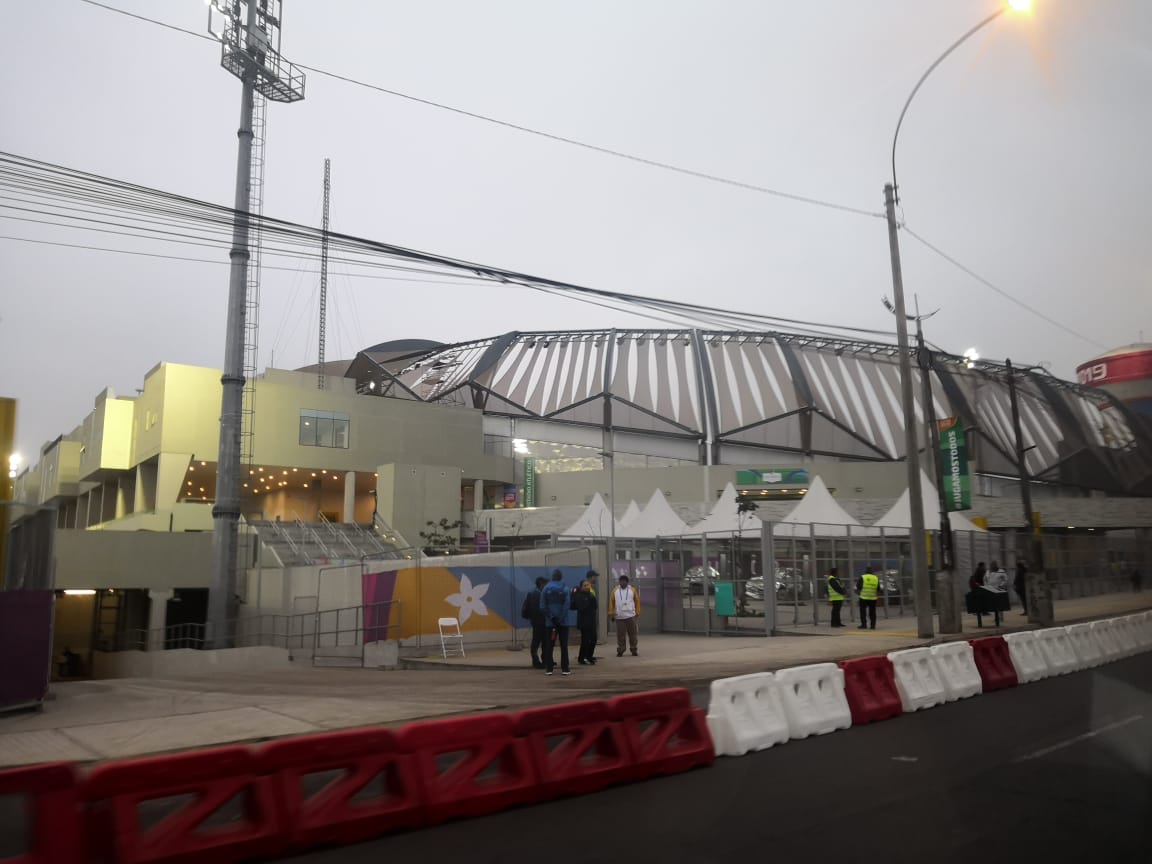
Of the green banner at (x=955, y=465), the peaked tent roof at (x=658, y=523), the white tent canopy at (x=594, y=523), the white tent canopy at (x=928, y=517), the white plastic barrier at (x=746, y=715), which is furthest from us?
the white tent canopy at (x=594, y=523)

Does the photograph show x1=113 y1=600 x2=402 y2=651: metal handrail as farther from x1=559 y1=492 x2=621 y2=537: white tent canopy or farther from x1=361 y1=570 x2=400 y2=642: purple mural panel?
x1=559 y1=492 x2=621 y2=537: white tent canopy

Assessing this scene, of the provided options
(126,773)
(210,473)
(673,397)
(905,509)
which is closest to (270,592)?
(210,473)

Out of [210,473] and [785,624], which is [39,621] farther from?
[210,473]

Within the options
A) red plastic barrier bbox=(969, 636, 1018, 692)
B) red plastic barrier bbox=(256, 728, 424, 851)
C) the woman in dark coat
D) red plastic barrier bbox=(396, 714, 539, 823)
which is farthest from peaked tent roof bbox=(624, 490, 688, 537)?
red plastic barrier bbox=(256, 728, 424, 851)

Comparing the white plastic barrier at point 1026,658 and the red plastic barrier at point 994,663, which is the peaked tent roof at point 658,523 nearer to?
the white plastic barrier at point 1026,658

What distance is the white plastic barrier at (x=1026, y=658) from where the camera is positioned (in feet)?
44.0

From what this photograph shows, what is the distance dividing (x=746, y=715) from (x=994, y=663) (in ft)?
19.5

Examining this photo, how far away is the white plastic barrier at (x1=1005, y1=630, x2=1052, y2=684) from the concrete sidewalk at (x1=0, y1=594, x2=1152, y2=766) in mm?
3739

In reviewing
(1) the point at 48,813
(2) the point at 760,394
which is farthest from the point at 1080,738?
(2) the point at 760,394

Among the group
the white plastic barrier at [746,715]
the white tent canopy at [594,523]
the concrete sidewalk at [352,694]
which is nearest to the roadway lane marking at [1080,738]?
the white plastic barrier at [746,715]

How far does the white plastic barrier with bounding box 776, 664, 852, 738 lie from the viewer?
9.38 metres

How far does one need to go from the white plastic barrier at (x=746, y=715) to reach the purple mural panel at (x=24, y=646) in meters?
9.64

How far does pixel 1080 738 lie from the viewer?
8828mm

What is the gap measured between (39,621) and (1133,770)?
44.9 ft
